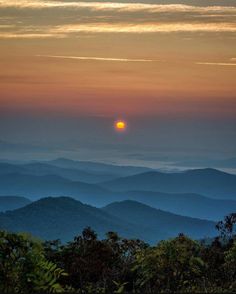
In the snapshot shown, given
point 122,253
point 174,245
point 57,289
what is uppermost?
Answer: point 57,289

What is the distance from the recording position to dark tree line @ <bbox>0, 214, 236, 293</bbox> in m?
12.0

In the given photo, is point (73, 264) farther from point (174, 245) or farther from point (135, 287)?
point (174, 245)

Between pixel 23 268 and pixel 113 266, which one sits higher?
pixel 23 268

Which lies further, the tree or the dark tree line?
the dark tree line

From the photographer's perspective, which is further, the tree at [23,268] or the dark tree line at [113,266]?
the dark tree line at [113,266]

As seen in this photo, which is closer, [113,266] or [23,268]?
[23,268]

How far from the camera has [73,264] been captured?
731 inches

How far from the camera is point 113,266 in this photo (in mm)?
19688

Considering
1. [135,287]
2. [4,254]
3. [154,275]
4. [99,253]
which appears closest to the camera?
[4,254]

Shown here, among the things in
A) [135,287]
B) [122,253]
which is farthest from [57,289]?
[122,253]

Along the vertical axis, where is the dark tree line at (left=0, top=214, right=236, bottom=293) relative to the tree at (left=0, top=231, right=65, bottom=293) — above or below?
below

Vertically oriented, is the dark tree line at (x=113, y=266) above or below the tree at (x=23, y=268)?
below

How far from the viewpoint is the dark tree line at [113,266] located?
1203cm

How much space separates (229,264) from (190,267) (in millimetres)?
1641
